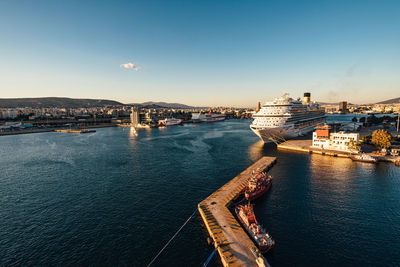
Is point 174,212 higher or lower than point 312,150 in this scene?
lower

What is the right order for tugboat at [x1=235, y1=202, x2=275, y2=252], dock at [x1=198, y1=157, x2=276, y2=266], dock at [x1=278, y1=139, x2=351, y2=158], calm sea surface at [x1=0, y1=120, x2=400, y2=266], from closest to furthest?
dock at [x1=198, y1=157, x2=276, y2=266]
tugboat at [x1=235, y1=202, x2=275, y2=252]
calm sea surface at [x1=0, y1=120, x2=400, y2=266]
dock at [x1=278, y1=139, x2=351, y2=158]

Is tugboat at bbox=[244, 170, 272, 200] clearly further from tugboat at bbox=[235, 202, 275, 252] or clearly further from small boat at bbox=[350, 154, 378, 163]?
small boat at bbox=[350, 154, 378, 163]

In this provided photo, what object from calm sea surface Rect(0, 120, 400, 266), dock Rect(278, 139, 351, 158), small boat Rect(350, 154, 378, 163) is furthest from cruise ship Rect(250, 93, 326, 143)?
small boat Rect(350, 154, 378, 163)

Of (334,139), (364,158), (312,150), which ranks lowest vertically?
(364,158)

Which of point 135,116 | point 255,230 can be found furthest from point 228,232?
point 135,116

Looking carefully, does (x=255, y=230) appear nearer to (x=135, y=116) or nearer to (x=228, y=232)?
(x=228, y=232)

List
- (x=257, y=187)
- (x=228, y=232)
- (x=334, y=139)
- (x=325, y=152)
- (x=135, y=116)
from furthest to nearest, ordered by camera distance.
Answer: (x=135, y=116) → (x=334, y=139) → (x=325, y=152) → (x=257, y=187) → (x=228, y=232)

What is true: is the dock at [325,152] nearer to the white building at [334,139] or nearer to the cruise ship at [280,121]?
the white building at [334,139]

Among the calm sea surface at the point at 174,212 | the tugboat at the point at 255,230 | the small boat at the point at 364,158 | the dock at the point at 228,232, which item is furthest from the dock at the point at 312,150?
the tugboat at the point at 255,230
